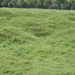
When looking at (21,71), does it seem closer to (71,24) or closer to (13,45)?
(13,45)

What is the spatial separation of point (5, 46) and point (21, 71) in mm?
5713

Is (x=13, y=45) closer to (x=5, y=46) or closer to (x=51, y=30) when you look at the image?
(x=5, y=46)

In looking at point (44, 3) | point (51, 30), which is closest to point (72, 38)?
point (51, 30)

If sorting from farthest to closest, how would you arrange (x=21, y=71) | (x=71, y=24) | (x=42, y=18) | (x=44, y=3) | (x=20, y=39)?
(x=44, y=3) < (x=42, y=18) < (x=71, y=24) < (x=20, y=39) < (x=21, y=71)

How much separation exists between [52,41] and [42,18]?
25.8 ft

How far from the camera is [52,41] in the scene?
18.0 meters

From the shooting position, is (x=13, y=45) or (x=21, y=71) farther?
(x=13, y=45)

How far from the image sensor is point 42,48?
51.4ft

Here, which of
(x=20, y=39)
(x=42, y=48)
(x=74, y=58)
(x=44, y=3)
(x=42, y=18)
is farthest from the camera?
(x=44, y=3)

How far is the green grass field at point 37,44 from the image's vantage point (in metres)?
11.4

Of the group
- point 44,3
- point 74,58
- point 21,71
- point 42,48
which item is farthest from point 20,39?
point 44,3

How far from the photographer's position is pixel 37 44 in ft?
56.6

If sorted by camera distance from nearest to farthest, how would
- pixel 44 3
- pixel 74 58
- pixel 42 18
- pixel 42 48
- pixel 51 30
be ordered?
pixel 74 58 < pixel 42 48 < pixel 51 30 < pixel 42 18 < pixel 44 3

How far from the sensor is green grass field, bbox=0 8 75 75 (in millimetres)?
11352
